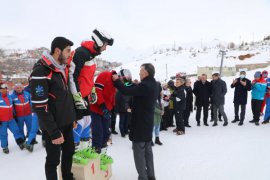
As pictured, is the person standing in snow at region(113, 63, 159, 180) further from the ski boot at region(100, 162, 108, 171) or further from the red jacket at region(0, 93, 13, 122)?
the red jacket at region(0, 93, 13, 122)

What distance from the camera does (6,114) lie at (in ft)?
17.1

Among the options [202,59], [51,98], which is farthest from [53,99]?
[202,59]

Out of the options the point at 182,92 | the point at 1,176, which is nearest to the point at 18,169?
the point at 1,176

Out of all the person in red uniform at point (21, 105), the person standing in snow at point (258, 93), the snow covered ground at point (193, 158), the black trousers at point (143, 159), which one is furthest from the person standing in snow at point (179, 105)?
the person in red uniform at point (21, 105)

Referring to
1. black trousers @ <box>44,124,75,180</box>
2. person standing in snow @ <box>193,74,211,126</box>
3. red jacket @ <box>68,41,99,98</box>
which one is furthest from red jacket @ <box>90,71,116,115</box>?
person standing in snow @ <box>193,74,211,126</box>

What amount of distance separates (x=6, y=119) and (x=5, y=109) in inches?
9.4

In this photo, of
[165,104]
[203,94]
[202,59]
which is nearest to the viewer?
[165,104]

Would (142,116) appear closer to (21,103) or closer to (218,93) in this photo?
(21,103)

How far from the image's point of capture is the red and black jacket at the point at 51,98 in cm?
Result: 227

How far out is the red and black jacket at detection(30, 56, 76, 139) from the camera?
7.45 ft

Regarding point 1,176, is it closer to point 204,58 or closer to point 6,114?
point 6,114

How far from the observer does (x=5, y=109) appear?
205 inches

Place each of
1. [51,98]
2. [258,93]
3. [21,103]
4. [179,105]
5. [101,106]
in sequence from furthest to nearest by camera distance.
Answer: [258,93], [179,105], [21,103], [101,106], [51,98]

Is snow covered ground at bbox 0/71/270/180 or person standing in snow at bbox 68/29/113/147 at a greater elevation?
person standing in snow at bbox 68/29/113/147
